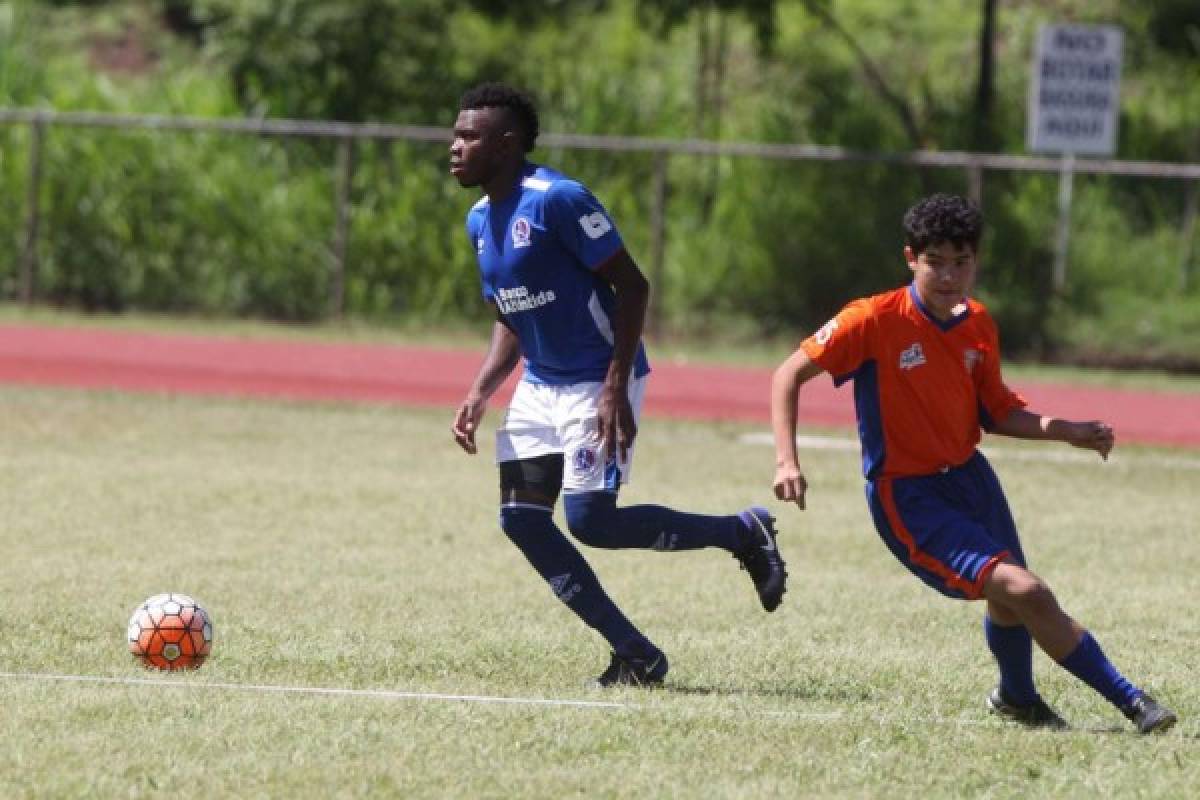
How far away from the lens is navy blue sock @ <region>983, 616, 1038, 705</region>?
281 inches

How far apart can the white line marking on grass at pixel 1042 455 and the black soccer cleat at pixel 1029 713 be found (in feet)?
25.2

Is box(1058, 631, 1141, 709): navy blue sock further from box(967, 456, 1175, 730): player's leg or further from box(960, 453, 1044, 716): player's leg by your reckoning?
box(960, 453, 1044, 716): player's leg

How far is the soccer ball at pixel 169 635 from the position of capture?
764 cm

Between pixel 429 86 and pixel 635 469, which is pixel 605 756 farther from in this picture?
pixel 429 86

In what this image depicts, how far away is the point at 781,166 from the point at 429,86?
4.89 metres

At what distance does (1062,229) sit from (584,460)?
15885mm

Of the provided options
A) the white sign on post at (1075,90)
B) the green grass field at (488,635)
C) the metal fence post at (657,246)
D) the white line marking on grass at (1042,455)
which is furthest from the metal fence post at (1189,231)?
the green grass field at (488,635)

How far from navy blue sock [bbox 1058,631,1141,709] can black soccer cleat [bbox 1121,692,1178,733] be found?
0.8 inches

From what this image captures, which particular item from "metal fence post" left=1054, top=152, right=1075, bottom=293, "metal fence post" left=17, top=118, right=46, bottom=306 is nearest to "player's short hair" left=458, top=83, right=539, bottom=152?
"metal fence post" left=1054, top=152, right=1075, bottom=293

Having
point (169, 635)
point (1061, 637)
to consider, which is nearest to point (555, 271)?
point (169, 635)

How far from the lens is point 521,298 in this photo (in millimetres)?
7637

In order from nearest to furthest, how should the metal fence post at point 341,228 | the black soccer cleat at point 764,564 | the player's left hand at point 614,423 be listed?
the player's left hand at point 614,423
the black soccer cleat at point 764,564
the metal fence post at point 341,228

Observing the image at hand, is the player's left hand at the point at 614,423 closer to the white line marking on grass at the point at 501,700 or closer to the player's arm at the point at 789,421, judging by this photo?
the player's arm at the point at 789,421

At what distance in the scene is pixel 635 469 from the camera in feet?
46.2
